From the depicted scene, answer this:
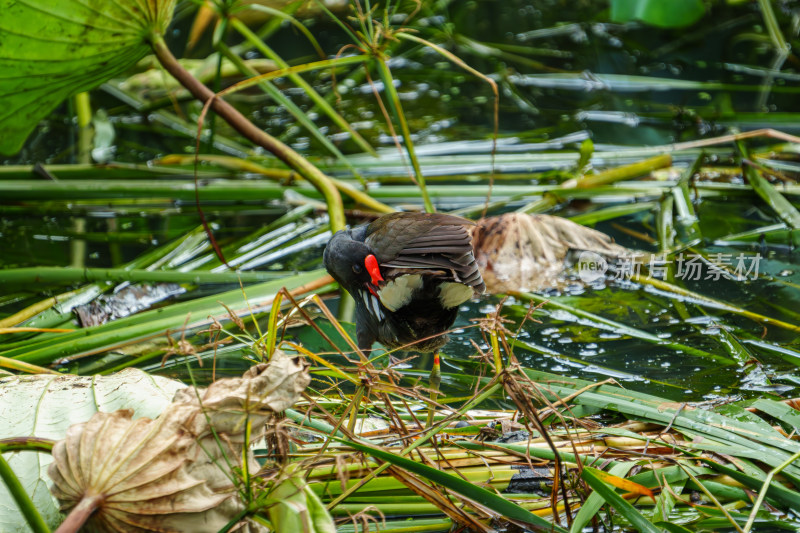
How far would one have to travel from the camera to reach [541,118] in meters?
4.23

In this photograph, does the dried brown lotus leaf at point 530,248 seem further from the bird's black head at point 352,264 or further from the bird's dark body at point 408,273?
the bird's black head at point 352,264

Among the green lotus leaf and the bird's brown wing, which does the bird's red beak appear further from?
the green lotus leaf

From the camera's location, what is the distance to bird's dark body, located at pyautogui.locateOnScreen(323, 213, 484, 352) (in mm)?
1780

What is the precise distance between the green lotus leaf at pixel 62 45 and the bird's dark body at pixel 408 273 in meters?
1.13

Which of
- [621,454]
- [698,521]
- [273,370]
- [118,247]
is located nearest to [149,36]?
[118,247]

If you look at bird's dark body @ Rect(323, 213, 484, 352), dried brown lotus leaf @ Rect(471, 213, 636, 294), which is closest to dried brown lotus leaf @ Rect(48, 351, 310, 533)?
bird's dark body @ Rect(323, 213, 484, 352)

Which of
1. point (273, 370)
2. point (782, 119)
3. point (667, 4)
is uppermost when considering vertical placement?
point (667, 4)

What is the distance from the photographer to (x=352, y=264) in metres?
1.98

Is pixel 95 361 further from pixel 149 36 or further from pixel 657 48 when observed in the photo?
pixel 657 48

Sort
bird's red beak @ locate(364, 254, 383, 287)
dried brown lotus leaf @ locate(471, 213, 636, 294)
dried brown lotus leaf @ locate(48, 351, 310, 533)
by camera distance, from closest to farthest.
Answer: dried brown lotus leaf @ locate(48, 351, 310, 533)
bird's red beak @ locate(364, 254, 383, 287)
dried brown lotus leaf @ locate(471, 213, 636, 294)

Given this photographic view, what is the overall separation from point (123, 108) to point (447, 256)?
3.45 m

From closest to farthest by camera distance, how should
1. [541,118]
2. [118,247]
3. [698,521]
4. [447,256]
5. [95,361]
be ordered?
[698,521] < [447,256] < [95,361] < [118,247] < [541,118]

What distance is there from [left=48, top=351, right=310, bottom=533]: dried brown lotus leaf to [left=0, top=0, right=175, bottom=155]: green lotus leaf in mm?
1750

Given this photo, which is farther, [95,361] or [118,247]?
[118,247]
